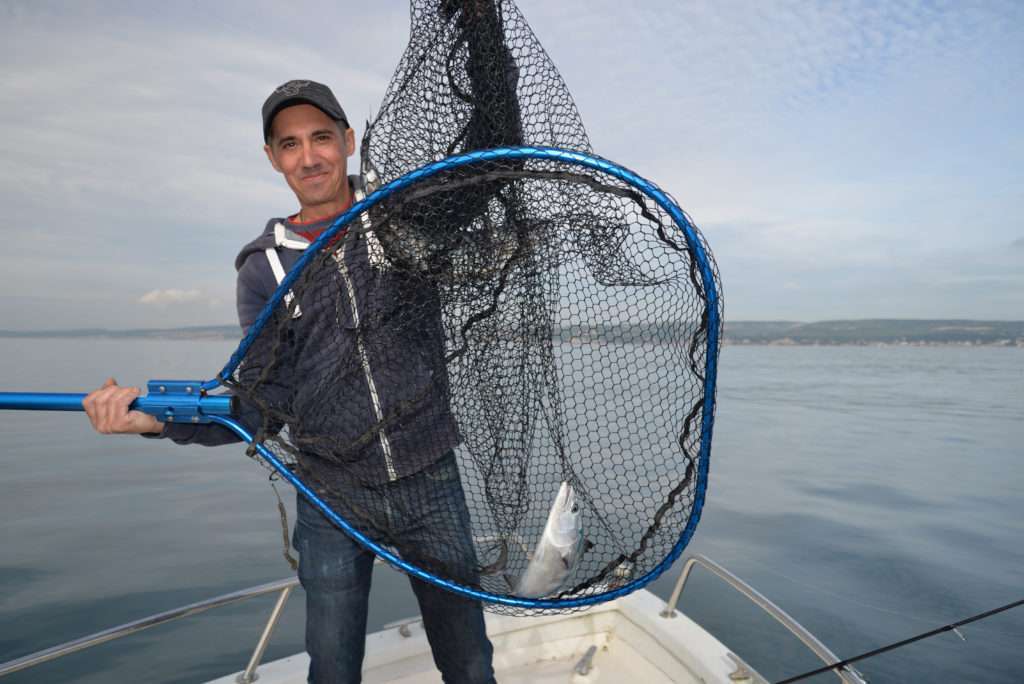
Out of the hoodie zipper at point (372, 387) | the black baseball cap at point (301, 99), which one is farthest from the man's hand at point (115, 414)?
the black baseball cap at point (301, 99)

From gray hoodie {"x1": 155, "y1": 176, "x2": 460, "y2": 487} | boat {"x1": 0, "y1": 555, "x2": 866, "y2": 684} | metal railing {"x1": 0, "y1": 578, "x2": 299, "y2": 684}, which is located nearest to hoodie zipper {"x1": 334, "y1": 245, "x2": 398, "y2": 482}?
gray hoodie {"x1": 155, "y1": 176, "x2": 460, "y2": 487}

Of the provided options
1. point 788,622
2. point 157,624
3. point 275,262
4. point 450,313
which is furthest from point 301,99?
point 788,622

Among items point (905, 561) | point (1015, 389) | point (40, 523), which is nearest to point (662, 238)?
point (905, 561)

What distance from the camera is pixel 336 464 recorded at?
207cm

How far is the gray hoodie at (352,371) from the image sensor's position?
6.62ft

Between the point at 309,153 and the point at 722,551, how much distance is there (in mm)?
8537

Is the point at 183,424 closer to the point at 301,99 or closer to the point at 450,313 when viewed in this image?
the point at 450,313

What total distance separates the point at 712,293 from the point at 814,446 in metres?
15.4

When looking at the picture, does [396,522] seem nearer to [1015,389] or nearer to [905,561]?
[905,561]

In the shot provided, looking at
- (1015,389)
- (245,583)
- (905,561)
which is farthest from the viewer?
(1015,389)

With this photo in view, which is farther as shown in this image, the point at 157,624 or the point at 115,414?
the point at 157,624

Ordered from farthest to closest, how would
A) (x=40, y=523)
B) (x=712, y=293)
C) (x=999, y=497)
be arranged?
(x=999, y=497) → (x=40, y=523) → (x=712, y=293)

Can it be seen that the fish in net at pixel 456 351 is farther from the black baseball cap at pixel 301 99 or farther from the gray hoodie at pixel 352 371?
the black baseball cap at pixel 301 99

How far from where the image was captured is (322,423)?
2.11 metres
